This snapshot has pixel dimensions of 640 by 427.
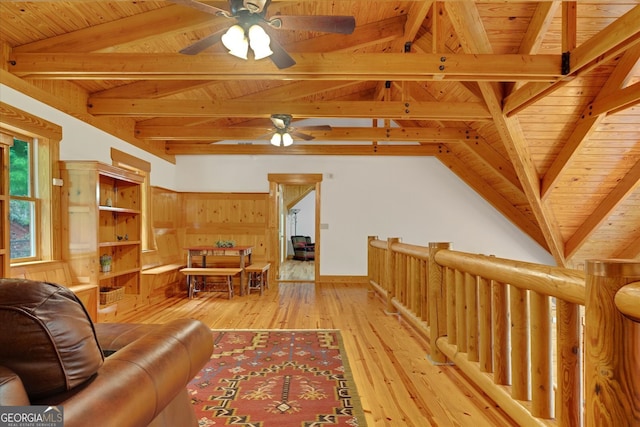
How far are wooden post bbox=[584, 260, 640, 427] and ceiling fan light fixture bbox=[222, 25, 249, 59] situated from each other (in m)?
2.27

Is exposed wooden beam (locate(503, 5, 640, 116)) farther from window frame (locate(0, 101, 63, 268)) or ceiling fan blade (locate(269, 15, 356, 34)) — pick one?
window frame (locate(0, 101, 63, 268))

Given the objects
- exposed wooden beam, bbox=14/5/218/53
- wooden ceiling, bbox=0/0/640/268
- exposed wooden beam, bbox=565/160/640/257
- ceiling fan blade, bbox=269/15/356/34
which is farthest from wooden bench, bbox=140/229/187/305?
exposed wooden beam, bbox=565/160/640/257

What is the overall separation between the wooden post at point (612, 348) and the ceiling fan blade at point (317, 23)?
1990mm

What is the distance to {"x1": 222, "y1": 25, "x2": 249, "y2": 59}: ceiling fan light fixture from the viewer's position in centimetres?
234

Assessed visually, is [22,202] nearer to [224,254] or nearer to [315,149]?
[224,254]

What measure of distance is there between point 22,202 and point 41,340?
3.60m

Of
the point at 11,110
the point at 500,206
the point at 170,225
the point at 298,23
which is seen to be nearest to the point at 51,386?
the point at 298,23

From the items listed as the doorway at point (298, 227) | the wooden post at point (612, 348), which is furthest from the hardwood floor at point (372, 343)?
the doorway at point (298, 227)

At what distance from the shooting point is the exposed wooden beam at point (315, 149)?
276 inches

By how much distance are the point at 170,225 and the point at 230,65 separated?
418 centimetres

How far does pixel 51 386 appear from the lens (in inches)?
30.8

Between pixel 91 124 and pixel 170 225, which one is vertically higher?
pixel 91 124

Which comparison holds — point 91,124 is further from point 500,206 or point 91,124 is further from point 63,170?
point 500,206

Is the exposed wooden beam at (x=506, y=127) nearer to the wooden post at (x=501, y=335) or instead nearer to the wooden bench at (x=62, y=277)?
the wooden post at (x=501, y=335)
